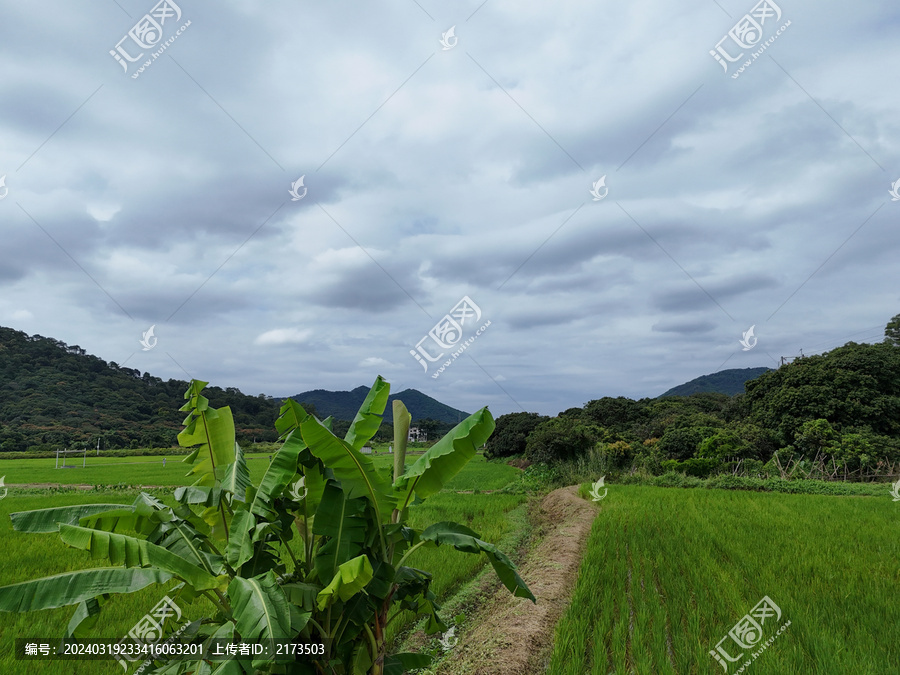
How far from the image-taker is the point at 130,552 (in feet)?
8.93

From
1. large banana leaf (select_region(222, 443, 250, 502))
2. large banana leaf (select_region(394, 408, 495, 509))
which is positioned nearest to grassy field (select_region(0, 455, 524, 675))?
large banana leaf (select_region(394, 408, 495, 509))

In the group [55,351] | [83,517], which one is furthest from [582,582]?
[55,351]

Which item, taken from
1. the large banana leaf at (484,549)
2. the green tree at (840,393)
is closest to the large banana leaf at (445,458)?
the large banana leaf at (484,549)

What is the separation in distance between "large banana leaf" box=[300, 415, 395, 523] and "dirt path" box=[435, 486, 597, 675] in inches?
75.6

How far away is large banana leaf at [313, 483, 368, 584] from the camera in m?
3.07

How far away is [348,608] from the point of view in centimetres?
312

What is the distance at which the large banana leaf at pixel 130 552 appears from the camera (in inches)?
105

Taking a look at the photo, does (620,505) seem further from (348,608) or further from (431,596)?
(348,608)

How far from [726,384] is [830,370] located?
76277 millimetres

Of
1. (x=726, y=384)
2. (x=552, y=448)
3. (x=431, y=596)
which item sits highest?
(x=726, y=384)
